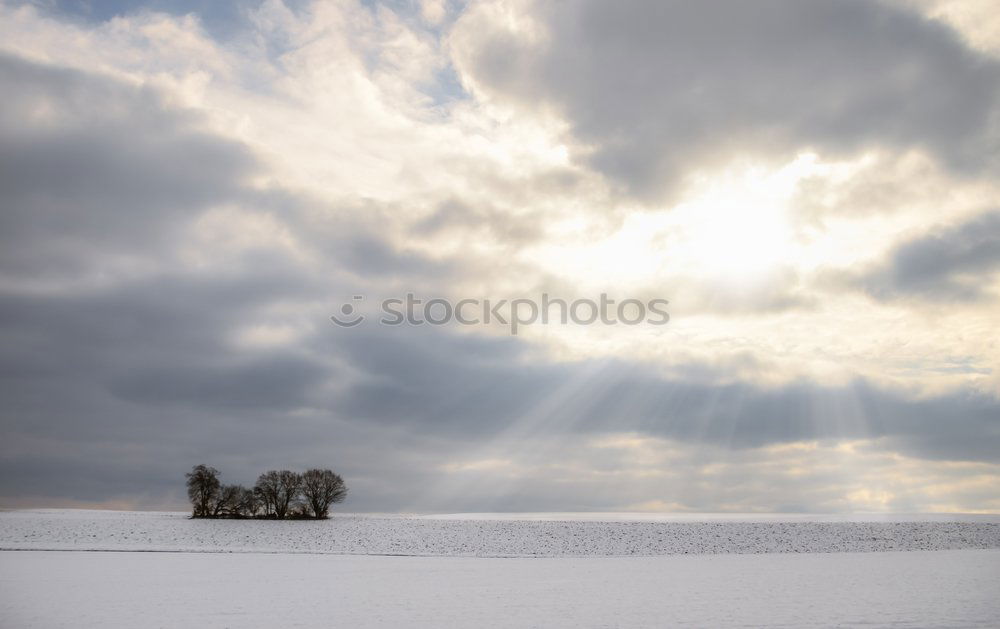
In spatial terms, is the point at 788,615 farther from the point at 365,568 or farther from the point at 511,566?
the point at 365,568

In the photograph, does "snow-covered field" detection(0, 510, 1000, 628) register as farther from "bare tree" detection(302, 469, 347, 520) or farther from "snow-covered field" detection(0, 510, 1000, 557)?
"bare tree" detection(302, 469, 347, 520)

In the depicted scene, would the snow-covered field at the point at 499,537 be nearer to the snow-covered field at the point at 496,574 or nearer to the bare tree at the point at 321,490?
the snow-covered field at the point at 496,574

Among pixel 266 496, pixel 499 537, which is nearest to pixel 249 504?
pixel 266 496

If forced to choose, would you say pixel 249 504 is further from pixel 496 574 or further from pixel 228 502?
pixel 496 574

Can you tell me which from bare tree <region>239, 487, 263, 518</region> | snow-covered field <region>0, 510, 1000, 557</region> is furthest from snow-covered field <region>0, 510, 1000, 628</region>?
bare tree <region>239, 487, 263, 518</region>

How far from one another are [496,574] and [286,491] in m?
48.1

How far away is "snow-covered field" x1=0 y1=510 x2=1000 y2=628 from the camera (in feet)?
82.4

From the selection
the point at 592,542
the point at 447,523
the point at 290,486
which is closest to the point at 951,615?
the point at 592,542

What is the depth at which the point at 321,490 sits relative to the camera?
8181cm

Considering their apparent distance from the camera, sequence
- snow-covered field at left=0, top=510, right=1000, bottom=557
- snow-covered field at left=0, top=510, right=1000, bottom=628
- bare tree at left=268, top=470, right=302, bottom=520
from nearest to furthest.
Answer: snow-covered field at left=0, top=510, right=1000, bottom=628, snow-covered field at left=0, top=510, right=1000, bottom=557, bare tree at left=268, top=470, right=302, bottom=520

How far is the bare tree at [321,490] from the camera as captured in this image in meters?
81.1

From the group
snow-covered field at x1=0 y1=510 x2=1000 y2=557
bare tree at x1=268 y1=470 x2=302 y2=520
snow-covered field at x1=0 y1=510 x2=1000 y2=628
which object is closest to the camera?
snow-covered field at x1=0 y1=510 x2=1000 y2=628

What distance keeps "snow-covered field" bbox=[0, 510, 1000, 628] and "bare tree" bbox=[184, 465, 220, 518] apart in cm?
769

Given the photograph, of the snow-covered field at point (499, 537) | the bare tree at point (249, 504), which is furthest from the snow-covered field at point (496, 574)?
the bare tree at point (249, 504)
